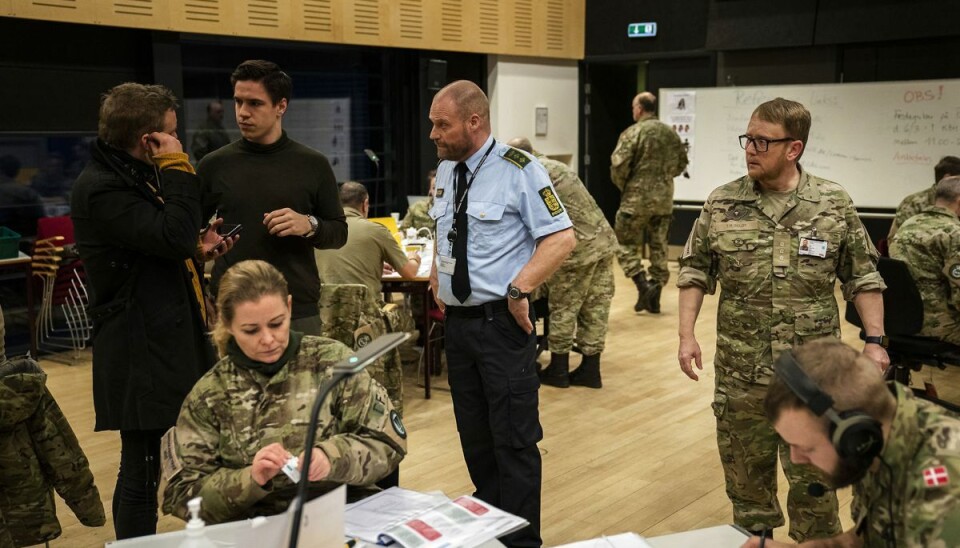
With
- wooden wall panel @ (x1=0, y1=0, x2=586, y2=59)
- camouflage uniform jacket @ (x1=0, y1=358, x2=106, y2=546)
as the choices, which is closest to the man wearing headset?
camouflage uniform jacket @ (x1=0, y1=358, x2=106, y2=546)

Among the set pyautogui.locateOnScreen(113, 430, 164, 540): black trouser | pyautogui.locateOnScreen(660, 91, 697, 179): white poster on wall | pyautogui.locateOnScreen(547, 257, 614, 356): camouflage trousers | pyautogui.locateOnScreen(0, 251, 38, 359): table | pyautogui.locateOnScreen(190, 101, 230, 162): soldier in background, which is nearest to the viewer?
pyautogui.locateOnScreen(113, 430, 164, 540): black trouser

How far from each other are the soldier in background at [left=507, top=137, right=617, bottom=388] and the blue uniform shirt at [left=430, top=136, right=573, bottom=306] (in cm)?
231

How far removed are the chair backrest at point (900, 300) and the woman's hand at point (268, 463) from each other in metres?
3.58

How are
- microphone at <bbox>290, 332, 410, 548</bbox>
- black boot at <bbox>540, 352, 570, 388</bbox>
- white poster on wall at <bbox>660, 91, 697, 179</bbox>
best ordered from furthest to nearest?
white poster on wall at <bbox>660, 91, 697, 179</bbox>
black boot at <bbox>540, 352, 570, 388</bbox>
microphone at <bbox>290, 332, 410, 548</bbox>

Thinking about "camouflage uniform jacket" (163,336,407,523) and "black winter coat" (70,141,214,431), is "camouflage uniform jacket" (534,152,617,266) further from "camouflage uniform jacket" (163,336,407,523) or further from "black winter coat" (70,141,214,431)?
"camouflage uniform jacket" (163,336,407,523)

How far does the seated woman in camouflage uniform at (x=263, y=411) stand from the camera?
7.04 feet

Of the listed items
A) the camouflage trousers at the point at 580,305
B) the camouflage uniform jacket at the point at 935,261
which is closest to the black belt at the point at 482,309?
the camouflage trousers at the point at 580,305

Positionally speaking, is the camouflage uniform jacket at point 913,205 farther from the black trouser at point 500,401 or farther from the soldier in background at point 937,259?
the black trouser at point 500,401

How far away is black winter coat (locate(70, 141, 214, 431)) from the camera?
107 inches

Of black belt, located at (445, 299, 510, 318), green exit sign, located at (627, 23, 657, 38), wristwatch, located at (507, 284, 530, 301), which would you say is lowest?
black belt, located at (445, 299, 510, 318)

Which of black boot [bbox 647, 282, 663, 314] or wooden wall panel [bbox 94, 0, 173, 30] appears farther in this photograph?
black boot [bbox 647, 282, 663, 314]

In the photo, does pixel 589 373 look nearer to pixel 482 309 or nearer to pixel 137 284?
pixel 482 309

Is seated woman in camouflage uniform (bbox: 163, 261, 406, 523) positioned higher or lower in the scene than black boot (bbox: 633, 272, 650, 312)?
higher

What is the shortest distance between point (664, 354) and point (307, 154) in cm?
409
